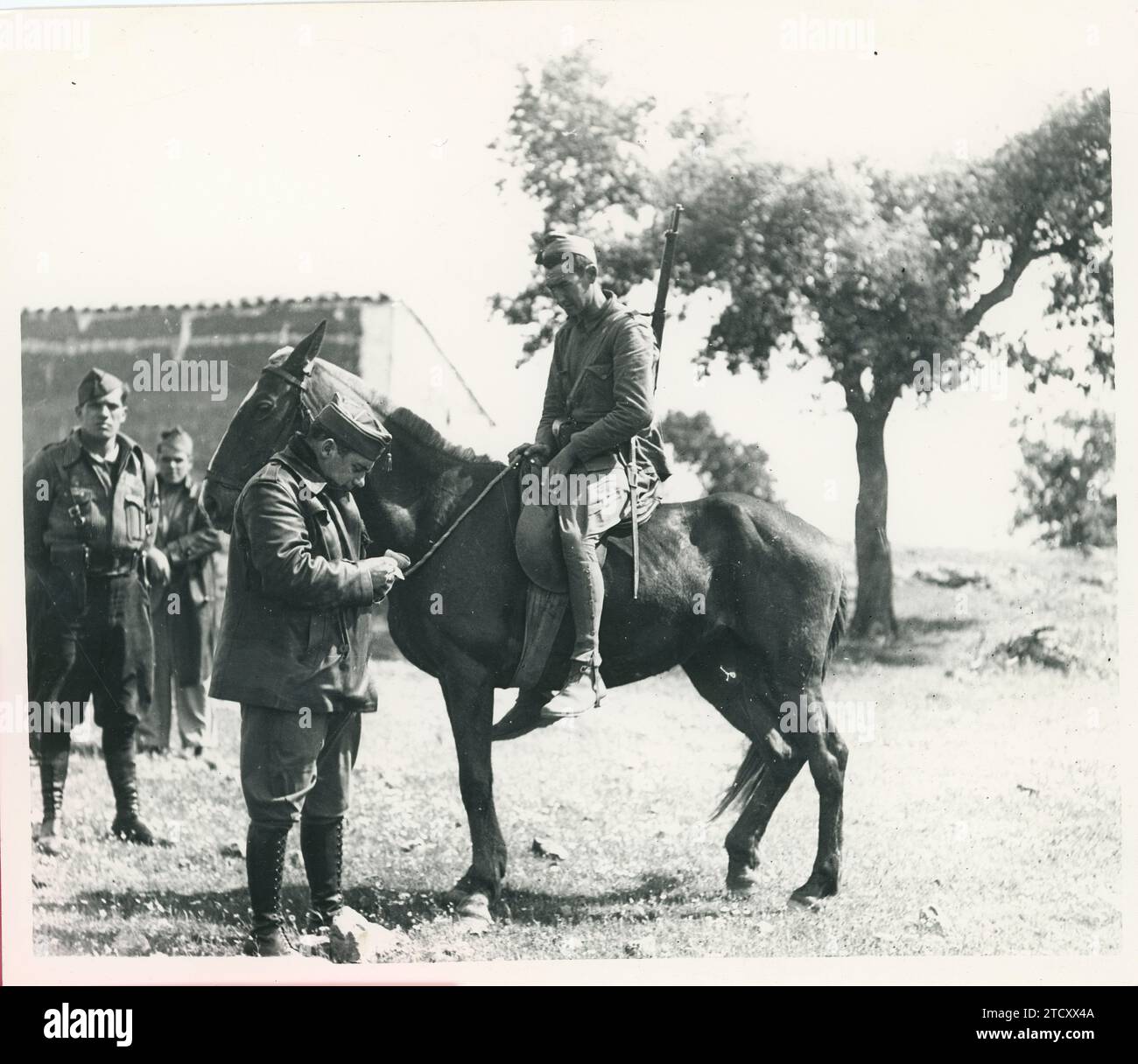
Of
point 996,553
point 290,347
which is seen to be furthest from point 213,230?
point 996,553

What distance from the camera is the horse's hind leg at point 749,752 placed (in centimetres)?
729

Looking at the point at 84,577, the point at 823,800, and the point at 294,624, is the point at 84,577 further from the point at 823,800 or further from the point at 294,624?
the point at 823,800

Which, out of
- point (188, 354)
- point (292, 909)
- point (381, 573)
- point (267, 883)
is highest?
point (188, 354)

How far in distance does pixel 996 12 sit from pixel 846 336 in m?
1.76

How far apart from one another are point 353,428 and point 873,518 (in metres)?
2.83

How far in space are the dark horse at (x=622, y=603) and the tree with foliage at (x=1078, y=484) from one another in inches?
46.2

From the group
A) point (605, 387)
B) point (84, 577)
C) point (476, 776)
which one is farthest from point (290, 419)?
point (476, 776)

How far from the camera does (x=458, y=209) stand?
758cm

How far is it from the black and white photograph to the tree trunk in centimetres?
2

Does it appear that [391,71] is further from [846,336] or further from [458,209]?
[846,336]

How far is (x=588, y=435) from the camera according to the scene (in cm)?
693

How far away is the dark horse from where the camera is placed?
6918mm

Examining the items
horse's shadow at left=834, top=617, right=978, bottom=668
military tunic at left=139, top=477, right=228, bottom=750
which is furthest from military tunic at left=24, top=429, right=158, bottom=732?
horse's shadow at left=834, top=617, right=978, bottom=668

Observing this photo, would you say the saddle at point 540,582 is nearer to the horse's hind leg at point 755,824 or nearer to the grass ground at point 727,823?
the grass ground at point 727,823
